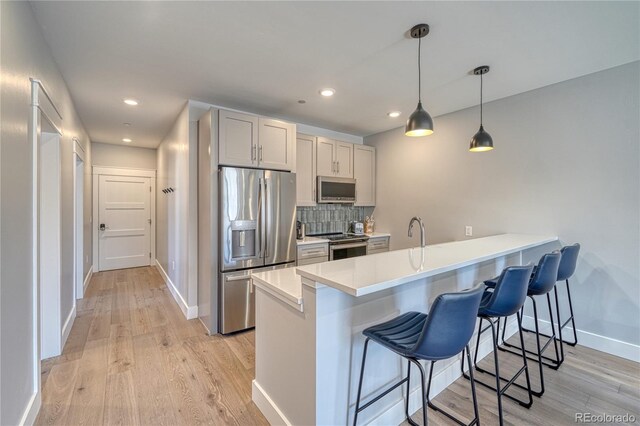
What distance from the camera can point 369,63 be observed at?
8.01ft

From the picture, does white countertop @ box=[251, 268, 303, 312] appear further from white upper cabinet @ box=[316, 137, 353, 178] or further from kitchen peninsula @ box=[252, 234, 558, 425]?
white upper cabinet @ box=[316, 137, 353, 178]

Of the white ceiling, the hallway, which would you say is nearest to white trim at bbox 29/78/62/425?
the hallway

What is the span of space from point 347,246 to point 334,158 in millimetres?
1328

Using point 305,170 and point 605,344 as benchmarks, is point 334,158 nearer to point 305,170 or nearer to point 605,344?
point 305,170

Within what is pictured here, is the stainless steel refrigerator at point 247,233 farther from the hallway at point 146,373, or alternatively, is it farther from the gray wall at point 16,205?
the gray wall at point 16,205

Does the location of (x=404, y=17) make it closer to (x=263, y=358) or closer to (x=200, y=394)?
(x=263, y=358)

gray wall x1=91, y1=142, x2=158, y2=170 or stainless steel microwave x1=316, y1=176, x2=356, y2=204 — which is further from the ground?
gray wall x1=91, y1=142, x2=158, y2=170

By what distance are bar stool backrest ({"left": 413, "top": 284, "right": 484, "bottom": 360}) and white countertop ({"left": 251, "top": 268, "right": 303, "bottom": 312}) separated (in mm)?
622

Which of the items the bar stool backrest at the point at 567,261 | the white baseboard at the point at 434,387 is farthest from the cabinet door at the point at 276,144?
the bar stool backrest at the point at 567,261

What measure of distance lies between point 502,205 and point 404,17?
93.1 inches

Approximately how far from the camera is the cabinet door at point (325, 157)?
4148 millimetres

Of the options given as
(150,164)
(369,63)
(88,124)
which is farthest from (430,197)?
(150,164)

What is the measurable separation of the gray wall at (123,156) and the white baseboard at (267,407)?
5.58 meters

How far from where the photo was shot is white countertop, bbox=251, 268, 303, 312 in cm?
154
